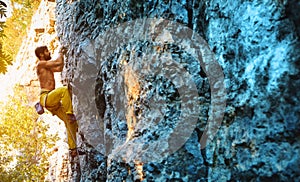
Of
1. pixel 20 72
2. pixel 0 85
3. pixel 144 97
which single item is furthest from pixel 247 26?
pixel 0 85

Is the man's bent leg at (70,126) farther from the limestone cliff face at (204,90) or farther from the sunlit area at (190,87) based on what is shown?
the limestone cliff face at (204,90)

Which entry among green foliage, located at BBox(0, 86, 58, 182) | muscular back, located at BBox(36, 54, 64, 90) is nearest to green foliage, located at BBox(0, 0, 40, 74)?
green foliage, located at BBox(0, 86, 58, 182)

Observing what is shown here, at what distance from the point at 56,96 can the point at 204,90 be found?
10.8 ft

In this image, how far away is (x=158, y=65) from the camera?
265cm

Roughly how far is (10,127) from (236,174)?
20.5ft

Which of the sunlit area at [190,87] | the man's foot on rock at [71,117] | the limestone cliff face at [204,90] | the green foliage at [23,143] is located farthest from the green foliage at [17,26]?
the limestone cliff face at [204,90]

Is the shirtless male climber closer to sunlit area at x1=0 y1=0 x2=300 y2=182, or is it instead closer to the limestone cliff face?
Answer: sunlit area at x1=0 y1=0 x2=300 y2=182

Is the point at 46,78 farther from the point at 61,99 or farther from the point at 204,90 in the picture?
the point at 204,90

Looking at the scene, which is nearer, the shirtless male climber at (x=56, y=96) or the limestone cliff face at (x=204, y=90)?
the limestone cliff face at (x=204, y=90)

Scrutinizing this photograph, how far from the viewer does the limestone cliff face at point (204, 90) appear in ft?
6.14

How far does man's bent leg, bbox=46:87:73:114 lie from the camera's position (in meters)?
5.12

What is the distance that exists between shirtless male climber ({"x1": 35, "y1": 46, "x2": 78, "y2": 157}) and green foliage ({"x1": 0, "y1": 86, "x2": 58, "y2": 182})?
6.17 ft

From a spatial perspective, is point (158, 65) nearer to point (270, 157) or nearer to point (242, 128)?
point (242, 128)

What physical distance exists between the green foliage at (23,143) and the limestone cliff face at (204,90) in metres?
3.79
